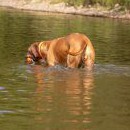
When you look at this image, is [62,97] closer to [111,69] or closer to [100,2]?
[111,69]

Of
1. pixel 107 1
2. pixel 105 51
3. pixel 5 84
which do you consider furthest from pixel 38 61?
pixel 107 1

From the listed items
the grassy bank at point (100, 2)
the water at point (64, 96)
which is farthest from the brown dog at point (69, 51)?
the grassy bank at point (100, 2)

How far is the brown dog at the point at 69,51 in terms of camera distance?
17.1 metres

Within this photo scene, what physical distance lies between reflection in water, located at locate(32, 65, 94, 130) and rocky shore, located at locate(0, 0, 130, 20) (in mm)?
43601

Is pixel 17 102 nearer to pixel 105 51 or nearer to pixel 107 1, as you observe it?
pixel 105 51

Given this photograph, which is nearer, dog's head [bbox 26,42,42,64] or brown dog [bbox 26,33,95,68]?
brown dog [bbox 26,33,95,68]

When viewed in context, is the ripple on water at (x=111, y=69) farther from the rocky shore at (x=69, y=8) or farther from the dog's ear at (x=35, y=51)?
the rocky shore at (x=69, y=8)

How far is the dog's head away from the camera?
18.8m

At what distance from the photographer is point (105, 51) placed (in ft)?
80.1

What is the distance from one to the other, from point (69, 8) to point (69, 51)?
52.2 m

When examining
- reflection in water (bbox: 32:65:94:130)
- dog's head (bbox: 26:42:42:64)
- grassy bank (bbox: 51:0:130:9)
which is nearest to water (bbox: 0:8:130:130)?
reflection in water (bbox: 32:65:94:130)

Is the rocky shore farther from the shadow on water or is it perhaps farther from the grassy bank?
the shadow on water

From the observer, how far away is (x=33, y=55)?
18.8 metres

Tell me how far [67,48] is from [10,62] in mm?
2609
